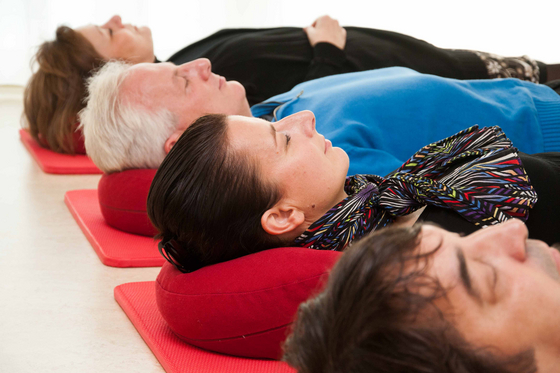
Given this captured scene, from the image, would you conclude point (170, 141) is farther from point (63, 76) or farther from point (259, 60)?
point (259, 60)

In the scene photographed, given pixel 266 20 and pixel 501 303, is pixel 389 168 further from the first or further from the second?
pixel 266 20

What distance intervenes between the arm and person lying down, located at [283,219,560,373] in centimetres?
228

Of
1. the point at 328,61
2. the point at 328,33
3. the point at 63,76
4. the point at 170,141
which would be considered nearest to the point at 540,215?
the point at 170,141

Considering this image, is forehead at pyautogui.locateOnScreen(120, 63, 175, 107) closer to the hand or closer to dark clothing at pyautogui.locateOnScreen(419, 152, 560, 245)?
dark clothing at pyautogui.locateOnScreen(419, 152, 560, 245)

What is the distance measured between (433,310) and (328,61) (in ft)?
7.87

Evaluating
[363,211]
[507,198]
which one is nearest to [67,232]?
[363,211]

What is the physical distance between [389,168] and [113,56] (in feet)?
5.94

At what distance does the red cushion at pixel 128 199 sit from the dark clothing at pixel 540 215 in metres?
1.08

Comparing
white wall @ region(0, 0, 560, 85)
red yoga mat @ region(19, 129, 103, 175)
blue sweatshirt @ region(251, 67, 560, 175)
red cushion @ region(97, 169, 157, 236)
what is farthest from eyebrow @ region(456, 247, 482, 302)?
white wall @ region(0, 0, 560, 85)

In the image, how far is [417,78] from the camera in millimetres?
1972

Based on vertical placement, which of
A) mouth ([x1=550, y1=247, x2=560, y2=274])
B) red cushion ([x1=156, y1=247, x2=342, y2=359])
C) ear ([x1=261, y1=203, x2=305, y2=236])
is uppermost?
mouth ([x1=550, y1=247, x2=560, y2=274])

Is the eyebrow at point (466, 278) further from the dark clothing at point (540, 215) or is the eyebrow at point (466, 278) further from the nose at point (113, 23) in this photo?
the nose at point (113, 23)

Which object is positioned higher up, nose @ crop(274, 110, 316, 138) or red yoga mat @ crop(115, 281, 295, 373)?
nose @ crop(274, 110, 316, 138)

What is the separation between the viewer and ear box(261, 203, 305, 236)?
1166 mm
